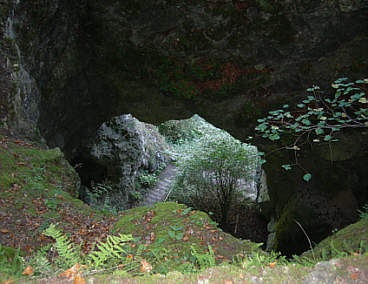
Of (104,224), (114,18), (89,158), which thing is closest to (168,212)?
(104,224)

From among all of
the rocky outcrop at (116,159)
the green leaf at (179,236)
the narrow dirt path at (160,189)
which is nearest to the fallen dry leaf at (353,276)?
the green leaf at (179,236)

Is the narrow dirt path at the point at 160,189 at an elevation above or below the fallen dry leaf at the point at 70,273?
below

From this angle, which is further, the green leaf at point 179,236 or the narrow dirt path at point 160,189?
the narrow dirt path at point 160,189

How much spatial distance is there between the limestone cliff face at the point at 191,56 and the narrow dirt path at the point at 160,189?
→ 5.05m

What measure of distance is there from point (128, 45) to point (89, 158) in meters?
4.53

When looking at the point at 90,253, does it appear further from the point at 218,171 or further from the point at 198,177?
the point at 198,177

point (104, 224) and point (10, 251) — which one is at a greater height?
point (10, 251)

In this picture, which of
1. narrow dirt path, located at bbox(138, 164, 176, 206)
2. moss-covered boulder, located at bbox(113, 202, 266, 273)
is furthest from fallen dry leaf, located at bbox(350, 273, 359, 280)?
narrow dirt path, located at bbox(138, 164, 176, 206)

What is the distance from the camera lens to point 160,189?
42.5 ft

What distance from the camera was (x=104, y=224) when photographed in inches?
129

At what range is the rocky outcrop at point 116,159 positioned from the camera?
32.2ft

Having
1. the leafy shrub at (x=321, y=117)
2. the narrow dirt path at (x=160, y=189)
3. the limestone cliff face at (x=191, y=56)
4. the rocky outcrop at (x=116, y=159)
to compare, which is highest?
the limestone cliff face at (x=191, y=56)

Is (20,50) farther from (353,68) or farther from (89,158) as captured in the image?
(353,68)

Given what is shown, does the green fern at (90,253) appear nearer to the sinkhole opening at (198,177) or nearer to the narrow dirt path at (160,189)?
the sinkhole opening at (198,177)
